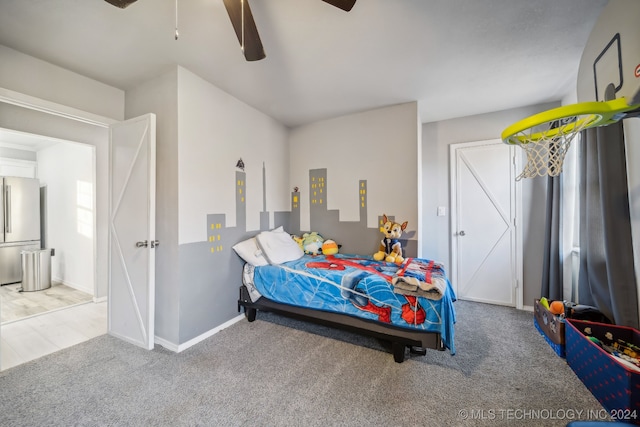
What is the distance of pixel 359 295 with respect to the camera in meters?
2.13

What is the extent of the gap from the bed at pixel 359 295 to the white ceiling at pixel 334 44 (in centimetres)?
186

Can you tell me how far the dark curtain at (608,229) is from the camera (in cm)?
178

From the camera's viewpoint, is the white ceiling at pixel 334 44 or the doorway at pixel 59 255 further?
the doorway at pixel 59 255

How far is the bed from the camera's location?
1.87 m

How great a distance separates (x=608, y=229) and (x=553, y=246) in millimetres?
989

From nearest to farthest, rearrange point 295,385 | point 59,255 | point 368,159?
point 295,385 → point 368,159 → point 59,255

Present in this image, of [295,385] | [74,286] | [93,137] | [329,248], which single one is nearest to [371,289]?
[295,385]

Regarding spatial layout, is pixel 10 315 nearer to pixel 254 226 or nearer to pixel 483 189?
pixel 254 226

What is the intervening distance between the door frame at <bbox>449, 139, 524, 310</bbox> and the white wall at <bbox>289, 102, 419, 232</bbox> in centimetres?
86

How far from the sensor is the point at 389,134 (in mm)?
3072

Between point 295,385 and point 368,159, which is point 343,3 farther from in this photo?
point 295,385

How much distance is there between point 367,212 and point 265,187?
145 centimetres

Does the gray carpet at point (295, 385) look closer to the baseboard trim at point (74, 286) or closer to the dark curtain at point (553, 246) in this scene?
the dark curtain at point (553, 246)

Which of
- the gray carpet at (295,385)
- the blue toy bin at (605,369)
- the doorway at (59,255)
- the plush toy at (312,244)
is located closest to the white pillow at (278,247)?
the plush toy at (312,244)
